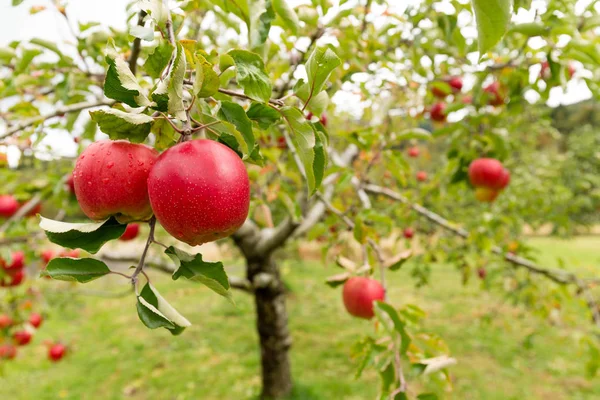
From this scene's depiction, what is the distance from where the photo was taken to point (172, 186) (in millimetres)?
563

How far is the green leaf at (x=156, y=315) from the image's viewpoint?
548 millimetres

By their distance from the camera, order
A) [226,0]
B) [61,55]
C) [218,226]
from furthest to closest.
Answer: [61,55]
[226,0]
[218,226]

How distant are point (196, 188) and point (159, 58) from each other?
197 millimetres

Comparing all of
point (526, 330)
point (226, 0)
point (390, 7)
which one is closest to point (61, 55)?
point (226, 0)

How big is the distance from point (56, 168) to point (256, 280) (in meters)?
1.71

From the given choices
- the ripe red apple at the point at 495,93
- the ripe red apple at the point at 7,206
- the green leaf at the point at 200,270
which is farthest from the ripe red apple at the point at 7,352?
the ripe red apple at the point at 495,93

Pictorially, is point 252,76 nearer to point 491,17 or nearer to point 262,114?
point 262,114

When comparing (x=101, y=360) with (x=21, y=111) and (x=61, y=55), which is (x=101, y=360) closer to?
(x=21, y=111)

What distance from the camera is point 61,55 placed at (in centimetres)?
146

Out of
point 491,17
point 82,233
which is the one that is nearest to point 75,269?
point 82,233

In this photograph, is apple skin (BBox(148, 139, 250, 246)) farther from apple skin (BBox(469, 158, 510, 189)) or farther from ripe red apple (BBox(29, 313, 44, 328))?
ripe red apple (BBox(29, 313, 44, 328))

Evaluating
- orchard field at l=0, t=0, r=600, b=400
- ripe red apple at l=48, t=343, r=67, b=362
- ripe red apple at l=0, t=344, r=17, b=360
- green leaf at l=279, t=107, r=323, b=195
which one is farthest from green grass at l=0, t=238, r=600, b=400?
green leaf at l=279, t=107, r=323, b=195

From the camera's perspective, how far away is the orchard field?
0.59 metres

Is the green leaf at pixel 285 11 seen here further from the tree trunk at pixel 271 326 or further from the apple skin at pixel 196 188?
the tree trunk at pixel 271 326
